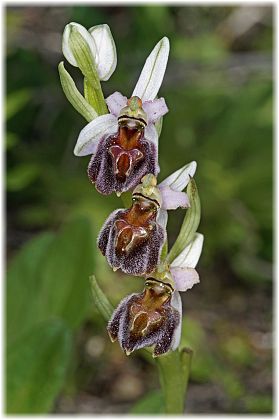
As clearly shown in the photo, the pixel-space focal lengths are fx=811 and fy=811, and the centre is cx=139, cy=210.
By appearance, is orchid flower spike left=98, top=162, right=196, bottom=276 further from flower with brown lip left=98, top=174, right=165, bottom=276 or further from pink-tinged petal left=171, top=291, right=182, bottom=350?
pink-tinged petal left=171, top=291, right=182, bottom=350

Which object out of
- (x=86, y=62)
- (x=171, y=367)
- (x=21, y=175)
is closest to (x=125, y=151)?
(x=86, y=62)

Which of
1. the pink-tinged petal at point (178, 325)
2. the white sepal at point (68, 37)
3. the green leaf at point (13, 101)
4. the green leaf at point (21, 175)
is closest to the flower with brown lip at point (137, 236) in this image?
the pink-tinged petal at point (178, 325)

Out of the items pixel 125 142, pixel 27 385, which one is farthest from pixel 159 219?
pixel 27 385

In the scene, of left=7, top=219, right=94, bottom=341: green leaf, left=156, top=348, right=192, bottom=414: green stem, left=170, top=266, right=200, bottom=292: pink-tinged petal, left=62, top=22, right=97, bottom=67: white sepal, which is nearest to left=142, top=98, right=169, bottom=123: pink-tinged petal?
left=62, top=22, right=97, bottom=67: white sepal

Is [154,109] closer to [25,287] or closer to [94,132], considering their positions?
[94,132]

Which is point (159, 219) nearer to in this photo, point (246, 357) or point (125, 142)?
point (125, 142)

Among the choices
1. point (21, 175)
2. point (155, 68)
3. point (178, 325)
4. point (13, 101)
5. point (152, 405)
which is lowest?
point (152, 405)

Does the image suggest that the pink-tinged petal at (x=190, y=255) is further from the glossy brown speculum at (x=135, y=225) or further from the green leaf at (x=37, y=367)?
the green leaf at (x=37, y=367)
